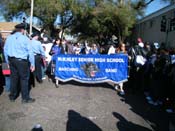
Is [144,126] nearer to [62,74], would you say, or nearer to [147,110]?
[147,110]

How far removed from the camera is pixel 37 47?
11.1 metres

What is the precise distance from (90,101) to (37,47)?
3566 mm

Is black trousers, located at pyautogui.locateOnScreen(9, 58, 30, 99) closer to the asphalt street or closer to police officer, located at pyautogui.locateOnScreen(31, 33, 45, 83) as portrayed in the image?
the asphalt street

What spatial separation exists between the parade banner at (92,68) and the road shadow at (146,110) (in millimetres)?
781

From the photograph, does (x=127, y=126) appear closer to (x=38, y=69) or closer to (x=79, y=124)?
(x=79, y=124)

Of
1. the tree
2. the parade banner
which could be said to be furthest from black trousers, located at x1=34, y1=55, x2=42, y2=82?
the tree

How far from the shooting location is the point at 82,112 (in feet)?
23.9

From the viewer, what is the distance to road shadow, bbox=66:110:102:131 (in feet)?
20.0

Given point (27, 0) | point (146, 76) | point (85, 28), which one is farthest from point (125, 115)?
point (85, 28)

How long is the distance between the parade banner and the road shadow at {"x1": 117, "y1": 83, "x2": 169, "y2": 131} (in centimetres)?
78

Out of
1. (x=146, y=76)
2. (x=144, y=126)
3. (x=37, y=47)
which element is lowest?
(x=144, y=126)

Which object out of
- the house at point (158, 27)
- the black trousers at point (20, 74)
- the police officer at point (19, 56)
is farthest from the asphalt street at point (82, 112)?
the house at point (158, 27)

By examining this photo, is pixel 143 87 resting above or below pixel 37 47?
below

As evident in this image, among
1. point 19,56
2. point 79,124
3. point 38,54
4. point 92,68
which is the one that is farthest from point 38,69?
point 79,124
